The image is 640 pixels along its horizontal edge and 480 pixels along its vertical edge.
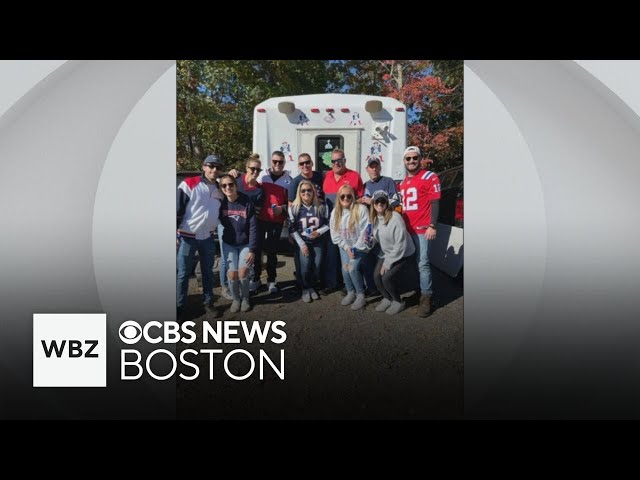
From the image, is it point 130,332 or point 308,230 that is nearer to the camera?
point 130,332

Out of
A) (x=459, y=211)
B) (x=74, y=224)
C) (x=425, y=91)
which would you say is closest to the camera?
(x=74, y=224)

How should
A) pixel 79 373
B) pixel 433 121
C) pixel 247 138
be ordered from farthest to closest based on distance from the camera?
pixel 433 121 < pixel 247 138 < pixel 79 373

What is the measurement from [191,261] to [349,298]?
1.06 m

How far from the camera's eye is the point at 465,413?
2020mm

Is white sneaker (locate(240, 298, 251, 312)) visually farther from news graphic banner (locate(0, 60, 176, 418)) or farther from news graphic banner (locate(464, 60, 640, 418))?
news graphic banner (locate(464, 60, 640, 418))

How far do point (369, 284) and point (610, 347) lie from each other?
57.3 inches

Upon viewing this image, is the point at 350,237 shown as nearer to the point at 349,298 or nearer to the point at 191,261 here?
the point at 349,298

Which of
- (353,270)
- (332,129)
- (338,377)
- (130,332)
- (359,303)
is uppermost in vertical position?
(332,129)

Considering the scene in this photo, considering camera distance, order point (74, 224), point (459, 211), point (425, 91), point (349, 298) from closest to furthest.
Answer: point (74, 224)
point (349, 298)
point (459, 211)
point (425, 91)

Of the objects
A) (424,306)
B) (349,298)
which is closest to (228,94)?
(349,298)

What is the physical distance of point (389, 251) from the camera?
2215mm

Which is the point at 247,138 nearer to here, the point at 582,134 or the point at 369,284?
the point at 369,284

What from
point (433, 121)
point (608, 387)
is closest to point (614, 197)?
point (608, 387)

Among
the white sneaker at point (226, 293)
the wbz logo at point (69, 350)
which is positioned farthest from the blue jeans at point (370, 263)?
the wbz logo at point (69, 350)
